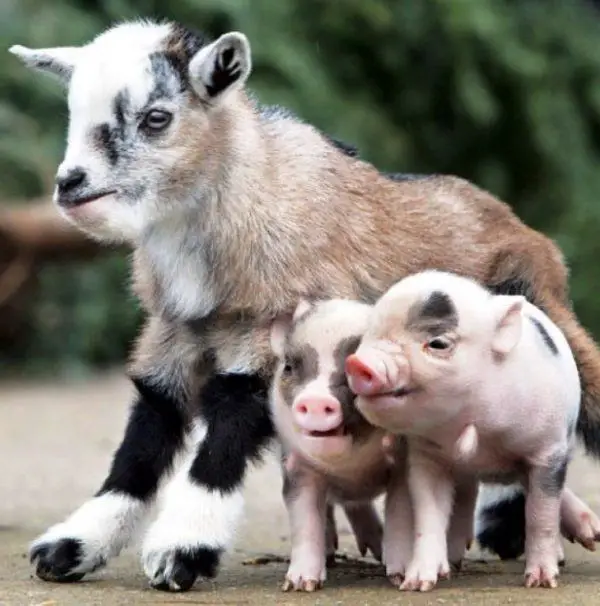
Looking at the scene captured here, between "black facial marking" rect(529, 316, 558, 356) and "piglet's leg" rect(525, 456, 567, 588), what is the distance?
0.32 m

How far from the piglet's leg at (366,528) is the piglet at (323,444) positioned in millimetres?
639

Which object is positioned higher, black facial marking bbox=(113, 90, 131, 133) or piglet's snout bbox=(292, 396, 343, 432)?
black facial marking bbox=(113, 90, 131, 133)

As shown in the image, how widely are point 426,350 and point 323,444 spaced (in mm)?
387

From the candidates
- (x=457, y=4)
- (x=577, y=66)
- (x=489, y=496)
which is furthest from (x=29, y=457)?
(x=577, y=66)

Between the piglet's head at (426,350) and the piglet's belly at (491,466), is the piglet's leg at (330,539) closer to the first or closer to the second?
the piglet's belly at (491,466)

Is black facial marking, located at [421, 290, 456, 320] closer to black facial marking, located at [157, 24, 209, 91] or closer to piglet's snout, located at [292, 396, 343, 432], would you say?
piglet's snout, located at [292, 396, 343, 432]

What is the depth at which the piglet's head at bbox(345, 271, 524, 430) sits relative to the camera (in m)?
4.37

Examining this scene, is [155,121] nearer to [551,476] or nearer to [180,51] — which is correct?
[180,51]

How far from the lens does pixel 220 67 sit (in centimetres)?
503

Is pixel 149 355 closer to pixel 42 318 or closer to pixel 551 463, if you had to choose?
pixel 551 463

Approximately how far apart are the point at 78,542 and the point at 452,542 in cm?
115

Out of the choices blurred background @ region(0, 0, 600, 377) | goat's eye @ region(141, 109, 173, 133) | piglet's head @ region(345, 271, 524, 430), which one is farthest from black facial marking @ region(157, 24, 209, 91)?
blurred background @ region(0, 0, 600, 377)

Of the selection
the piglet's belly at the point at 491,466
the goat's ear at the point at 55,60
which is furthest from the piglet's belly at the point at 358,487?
the goat's ear at the point at 55,60

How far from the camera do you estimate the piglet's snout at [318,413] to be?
14.6ft
